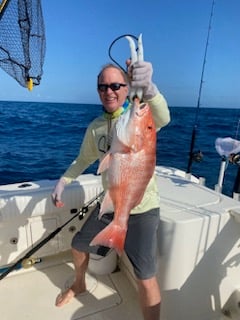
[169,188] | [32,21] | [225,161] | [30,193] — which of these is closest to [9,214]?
[30,193]

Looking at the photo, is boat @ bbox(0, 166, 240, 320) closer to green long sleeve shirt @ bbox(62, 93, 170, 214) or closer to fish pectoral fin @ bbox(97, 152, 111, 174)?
green long sleeve shirt @ bbox(62, 93, 170, 214)

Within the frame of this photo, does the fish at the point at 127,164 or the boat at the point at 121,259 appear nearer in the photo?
the fish at the point at 127,164

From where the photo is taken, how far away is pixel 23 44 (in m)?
2.52

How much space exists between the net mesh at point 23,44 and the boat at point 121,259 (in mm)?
1129

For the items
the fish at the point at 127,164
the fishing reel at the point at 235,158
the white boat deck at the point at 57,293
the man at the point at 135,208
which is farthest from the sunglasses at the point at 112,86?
the white boat deck at the point at 57,293

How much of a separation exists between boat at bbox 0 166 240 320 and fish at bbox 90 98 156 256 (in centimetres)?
62

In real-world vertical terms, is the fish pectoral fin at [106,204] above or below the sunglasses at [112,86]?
below

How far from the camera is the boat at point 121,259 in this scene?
2283 millimetres

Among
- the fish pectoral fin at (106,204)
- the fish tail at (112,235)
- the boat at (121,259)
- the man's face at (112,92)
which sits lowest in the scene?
the boat at (121,259)

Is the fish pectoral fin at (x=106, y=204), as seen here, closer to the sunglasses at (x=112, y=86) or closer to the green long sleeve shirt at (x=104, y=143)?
the green long sleeve shirt at (x=104, y=143)

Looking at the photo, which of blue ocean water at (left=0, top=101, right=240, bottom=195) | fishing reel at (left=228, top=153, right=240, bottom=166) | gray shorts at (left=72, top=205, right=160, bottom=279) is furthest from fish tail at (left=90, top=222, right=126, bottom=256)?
blue ocean water at (left=0, top=101, right=240, bottom=195)

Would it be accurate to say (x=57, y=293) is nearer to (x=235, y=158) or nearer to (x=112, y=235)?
(x=112, y=235)

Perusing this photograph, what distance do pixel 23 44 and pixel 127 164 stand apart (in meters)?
1.64

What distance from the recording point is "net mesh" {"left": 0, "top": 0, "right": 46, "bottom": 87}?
2.38 m
